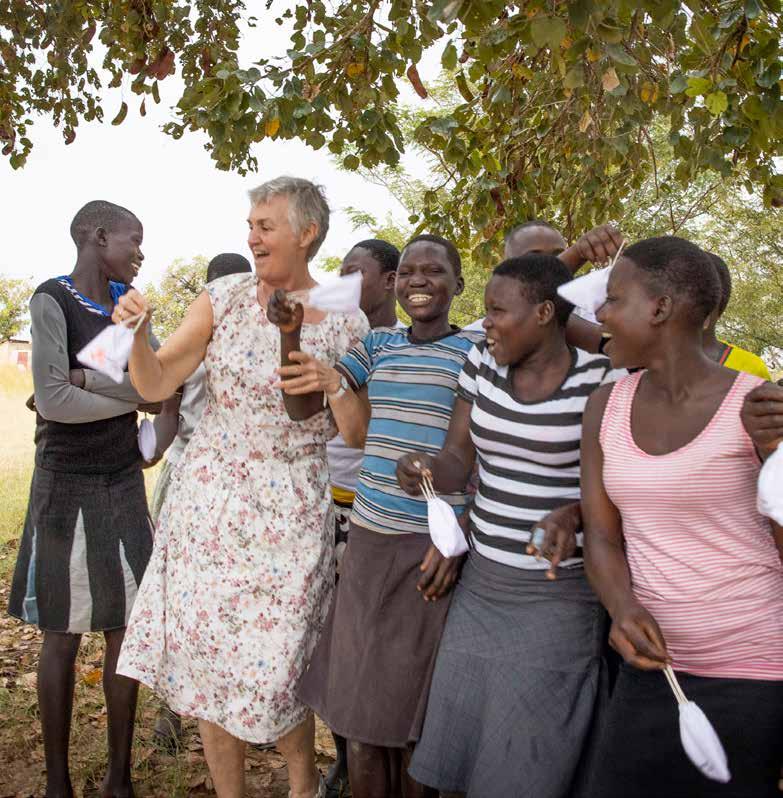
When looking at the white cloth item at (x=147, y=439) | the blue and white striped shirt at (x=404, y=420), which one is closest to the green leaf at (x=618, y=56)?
the blue and white striped shirt at (x=404, y=420)

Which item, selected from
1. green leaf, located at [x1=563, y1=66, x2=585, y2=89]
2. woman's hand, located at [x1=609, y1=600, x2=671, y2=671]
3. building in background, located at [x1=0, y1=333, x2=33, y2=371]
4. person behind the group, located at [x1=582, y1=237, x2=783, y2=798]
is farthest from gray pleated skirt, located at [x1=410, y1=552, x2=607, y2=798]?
building in background, located at [x1=0, y1=333, x2=33, y2=371]

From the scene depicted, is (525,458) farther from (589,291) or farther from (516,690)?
(516,690)

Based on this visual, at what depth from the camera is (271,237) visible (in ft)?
9.70

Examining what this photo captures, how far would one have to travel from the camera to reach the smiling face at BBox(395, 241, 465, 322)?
3041 mm

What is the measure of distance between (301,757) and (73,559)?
1137mm

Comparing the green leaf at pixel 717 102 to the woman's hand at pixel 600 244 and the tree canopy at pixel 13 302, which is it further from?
the tree canopy at pixel 13 302

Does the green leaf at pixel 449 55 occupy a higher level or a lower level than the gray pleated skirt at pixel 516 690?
higher

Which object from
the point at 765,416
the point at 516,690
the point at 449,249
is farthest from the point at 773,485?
the point at 449,249

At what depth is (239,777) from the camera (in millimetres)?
3131

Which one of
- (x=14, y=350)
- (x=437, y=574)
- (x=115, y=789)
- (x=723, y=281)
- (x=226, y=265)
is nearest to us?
(x=437, y=574)

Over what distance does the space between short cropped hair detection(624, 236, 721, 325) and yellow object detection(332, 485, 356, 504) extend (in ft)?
5.42

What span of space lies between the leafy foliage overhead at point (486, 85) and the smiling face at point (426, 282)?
749mm

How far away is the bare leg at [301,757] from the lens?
3145 mm

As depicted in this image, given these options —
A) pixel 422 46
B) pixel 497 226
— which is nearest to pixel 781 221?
pixel 497 226
